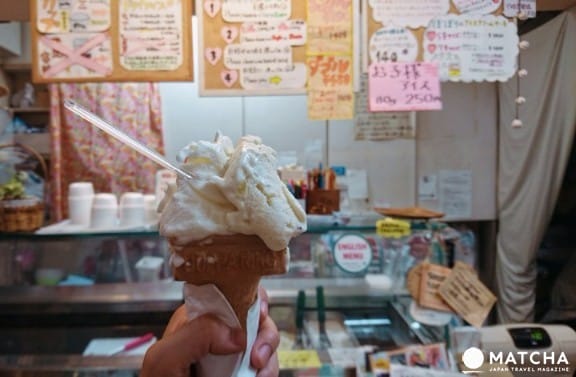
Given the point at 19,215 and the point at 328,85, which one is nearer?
the point at 19,215

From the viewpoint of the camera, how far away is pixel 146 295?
63.7 inches

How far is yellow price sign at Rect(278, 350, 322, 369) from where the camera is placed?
4.23 ft

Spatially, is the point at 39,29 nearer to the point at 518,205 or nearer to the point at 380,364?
the point at 380,364

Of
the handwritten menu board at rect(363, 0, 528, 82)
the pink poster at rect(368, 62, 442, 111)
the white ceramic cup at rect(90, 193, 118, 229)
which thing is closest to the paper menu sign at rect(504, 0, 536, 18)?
the handwritten menu board at rect(363, 0, 528, 82)

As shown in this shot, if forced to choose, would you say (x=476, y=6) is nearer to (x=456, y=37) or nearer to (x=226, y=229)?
(x=456, y=37)

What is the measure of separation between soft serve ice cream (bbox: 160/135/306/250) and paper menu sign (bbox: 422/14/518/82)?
1.16 metres

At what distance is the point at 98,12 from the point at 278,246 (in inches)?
→ 57.5

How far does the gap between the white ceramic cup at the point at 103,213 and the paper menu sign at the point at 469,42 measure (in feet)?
4.48

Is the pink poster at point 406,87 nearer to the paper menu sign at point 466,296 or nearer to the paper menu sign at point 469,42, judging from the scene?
the paper menu sign at point 469,42

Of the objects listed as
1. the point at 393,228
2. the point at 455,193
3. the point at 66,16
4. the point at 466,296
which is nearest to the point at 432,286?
the point at 466,296

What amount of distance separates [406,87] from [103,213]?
1284 mm

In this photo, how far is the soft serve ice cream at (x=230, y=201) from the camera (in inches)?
25.5

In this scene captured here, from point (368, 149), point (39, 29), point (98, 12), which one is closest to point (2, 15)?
point (39, 29)

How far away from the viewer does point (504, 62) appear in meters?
1.61
